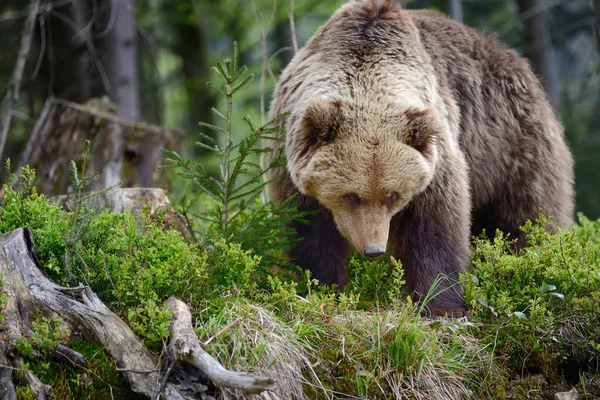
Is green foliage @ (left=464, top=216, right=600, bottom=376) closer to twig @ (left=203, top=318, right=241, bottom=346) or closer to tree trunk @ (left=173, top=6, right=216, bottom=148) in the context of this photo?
twig @ (left=203, top=318, right=241, bottom=346)

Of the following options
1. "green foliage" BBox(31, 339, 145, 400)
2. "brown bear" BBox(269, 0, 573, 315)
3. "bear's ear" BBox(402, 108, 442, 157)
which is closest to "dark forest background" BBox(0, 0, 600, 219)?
"brown bear" BBox(269, 0, 573, 315)

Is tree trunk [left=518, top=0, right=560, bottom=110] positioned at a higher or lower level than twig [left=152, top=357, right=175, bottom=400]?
higher

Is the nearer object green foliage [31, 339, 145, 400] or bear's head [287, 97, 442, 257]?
green foliage [31, 339, 145, 400]

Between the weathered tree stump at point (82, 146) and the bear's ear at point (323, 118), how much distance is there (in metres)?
3.34

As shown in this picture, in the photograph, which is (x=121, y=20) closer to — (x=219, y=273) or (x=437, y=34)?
(x=437, y=34)

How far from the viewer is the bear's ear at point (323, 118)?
4.37 m

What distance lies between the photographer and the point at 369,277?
4871 millimetres

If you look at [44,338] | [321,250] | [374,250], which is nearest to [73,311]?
[44,338]

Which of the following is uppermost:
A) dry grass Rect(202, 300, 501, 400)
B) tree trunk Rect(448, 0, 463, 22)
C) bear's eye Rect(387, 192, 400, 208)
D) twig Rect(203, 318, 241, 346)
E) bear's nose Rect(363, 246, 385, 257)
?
tree trunk Rect(448, 0, 463, 22)

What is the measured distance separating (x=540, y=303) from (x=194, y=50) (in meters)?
11.2

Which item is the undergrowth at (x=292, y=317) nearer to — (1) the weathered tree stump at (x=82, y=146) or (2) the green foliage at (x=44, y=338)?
(2) the green foliage at (x=44, y=338)

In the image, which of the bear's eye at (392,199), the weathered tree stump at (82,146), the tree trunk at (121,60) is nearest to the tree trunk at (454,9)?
the weathered tree stump at (82,146)

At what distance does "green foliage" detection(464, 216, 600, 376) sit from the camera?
13.6ft

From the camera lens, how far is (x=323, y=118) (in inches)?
172
